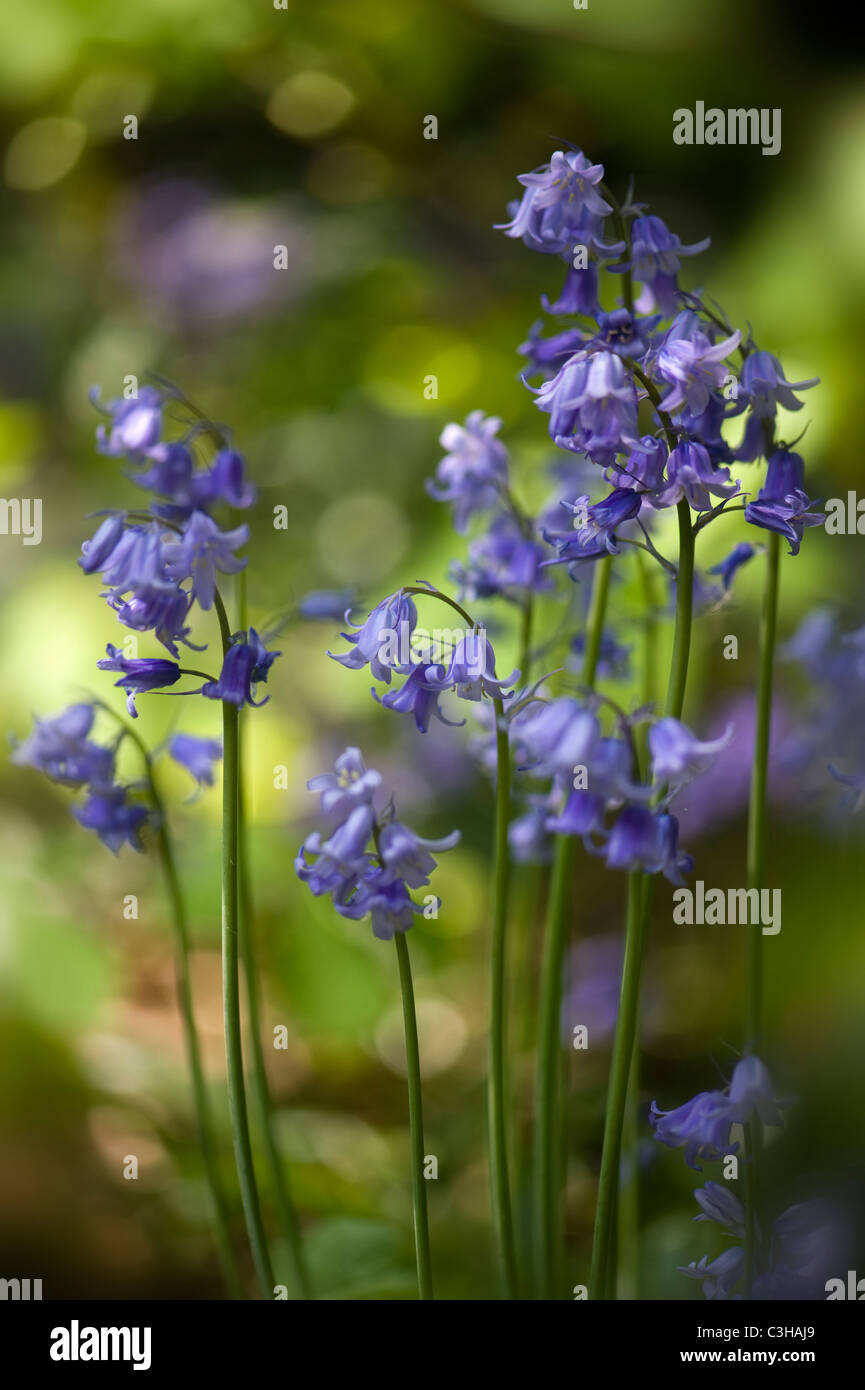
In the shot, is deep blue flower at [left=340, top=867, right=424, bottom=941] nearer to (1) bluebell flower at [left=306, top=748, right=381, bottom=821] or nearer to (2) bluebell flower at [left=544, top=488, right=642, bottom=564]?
(1) bluebell flower at [left=306, top=748, right=381, bottom=821]

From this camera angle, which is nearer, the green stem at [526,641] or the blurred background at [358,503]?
the green stem at [526,641]

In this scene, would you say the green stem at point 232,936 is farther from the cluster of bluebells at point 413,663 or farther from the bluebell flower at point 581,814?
the bluebell flower at point 581,814

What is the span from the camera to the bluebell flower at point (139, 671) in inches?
22.3

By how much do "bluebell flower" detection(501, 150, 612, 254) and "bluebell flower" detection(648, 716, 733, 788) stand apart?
26 centimetres

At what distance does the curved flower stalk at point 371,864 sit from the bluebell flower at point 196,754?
0.74 ft

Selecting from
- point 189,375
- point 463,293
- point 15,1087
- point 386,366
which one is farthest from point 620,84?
point 15,1087

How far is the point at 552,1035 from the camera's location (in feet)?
2.17

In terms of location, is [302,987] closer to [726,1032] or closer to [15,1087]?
[15,1087]

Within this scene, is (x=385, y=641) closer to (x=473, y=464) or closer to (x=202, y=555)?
(x=202, y=555)

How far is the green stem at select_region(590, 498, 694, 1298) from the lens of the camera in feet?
1.71

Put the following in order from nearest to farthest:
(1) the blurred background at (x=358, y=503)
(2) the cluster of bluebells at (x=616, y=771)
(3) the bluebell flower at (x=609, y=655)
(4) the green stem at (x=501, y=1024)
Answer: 1. (2) the cluster of bluebells at (x=616, y=771)
2. (4) the green stem at (x=501, y=1024)
3. (3) the bluebell flower at (x=609, y=655)
4. (1) the blurred background at (x=358, y=503)

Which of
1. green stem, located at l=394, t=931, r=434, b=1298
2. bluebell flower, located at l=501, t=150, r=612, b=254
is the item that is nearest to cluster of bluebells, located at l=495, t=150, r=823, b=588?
bluebell flower, located at l=501, t=150, r=612, b=254

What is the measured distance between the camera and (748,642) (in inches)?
54.2

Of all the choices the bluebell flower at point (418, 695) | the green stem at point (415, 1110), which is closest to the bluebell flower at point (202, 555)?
the bluebell flower at point (418, 695)
